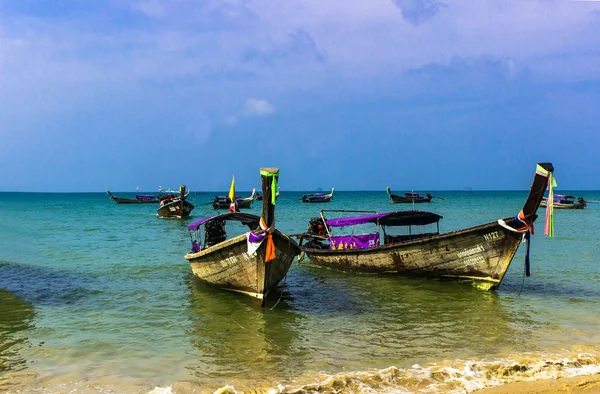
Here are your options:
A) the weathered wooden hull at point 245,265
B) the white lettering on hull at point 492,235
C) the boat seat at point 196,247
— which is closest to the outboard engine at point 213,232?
the boat seat at point 196,247

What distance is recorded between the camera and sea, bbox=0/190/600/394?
23.2 ft

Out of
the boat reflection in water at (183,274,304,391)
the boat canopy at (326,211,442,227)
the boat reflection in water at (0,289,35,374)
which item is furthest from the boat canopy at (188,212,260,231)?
the boat reflection in water at (0,289,35,374)

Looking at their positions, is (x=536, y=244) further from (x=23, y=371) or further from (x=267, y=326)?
(x=23, y=371)

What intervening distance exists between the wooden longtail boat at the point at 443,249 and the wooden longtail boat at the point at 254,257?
349 centimetres

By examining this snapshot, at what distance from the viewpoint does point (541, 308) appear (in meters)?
11.1

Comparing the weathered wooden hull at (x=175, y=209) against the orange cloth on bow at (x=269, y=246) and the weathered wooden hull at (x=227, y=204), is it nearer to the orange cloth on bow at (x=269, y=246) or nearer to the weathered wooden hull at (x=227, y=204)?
the weathered wooden hull at (x=227, y=204)

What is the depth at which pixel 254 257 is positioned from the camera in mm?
10859

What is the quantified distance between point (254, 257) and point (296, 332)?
6.95 ft

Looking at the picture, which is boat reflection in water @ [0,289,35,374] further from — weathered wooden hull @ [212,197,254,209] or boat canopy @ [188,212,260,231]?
weathered wooden hull @ [212,197,254,209]

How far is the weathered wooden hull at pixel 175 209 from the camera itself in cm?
4169

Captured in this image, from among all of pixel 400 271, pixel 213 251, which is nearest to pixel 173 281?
pixel 213 251

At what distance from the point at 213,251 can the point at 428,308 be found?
17.3 feet

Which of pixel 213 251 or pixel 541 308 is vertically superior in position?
pixel 213 251

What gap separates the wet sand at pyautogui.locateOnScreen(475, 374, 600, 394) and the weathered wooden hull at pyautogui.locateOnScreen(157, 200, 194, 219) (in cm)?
3726
